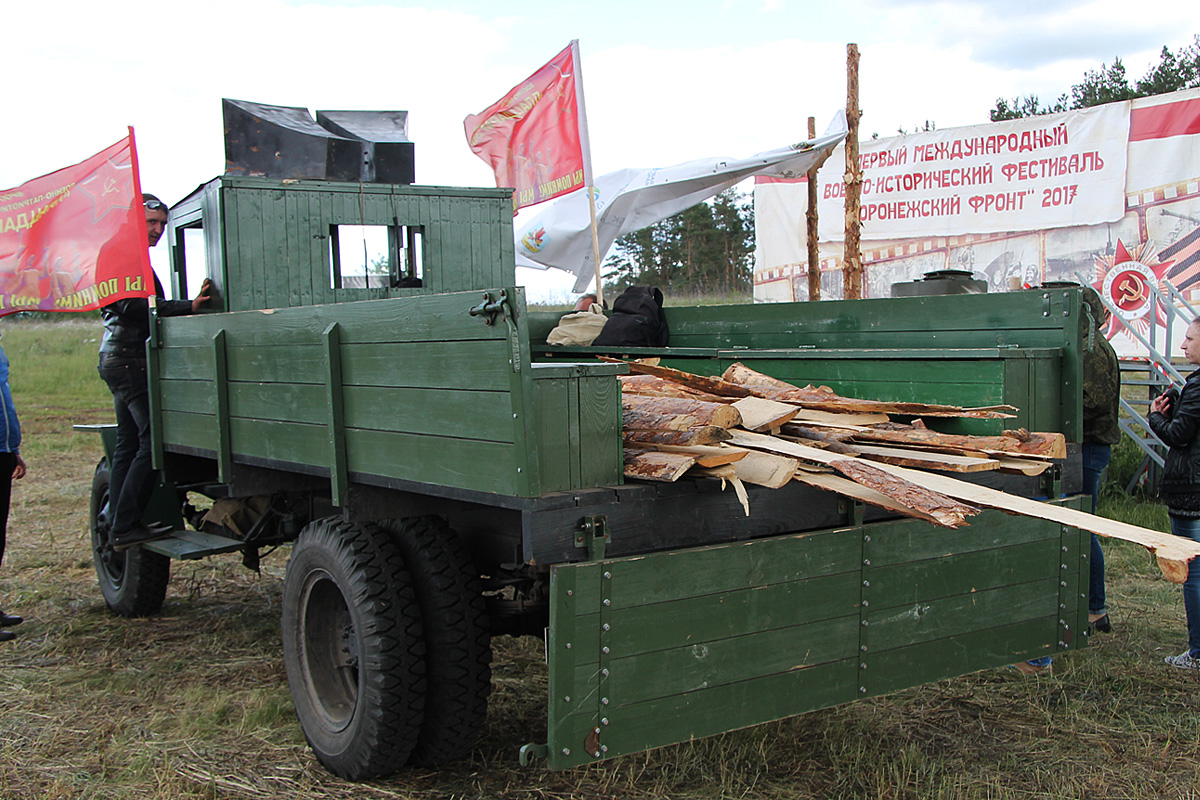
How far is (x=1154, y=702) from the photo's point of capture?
14.1 ft

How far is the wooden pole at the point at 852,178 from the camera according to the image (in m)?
9.88

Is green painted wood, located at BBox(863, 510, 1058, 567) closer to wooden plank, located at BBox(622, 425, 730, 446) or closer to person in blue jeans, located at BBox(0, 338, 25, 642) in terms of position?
wooden plank, located at BBox(622, 425, 730, 446)

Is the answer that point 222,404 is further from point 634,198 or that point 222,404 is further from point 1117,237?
point 1117,237

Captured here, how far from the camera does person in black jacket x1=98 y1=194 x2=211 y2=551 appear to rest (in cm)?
535

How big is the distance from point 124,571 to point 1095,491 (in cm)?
556

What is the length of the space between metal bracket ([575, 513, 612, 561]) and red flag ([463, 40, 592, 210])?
5948 mm

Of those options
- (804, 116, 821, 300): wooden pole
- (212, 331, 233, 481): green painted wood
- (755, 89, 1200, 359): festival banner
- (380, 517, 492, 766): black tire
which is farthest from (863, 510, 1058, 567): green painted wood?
(755, 89, 1200, 359): festival banner

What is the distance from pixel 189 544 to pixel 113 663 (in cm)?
67

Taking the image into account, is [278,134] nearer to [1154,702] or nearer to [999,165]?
[1154,702]

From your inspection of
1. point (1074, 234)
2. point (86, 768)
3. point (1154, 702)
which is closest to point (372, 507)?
point (86, 768)

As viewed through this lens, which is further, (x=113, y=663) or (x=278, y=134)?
(x=278, y=134)

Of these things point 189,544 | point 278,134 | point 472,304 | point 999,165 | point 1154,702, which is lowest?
point 1154,702

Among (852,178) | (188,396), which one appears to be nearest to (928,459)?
(188,396)

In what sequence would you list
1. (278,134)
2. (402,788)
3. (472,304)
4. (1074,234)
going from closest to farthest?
(472,304)
(402,788)
(278,134)
(1074,234)
